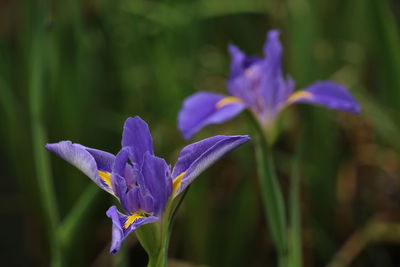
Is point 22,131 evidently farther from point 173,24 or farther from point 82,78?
point 173,24

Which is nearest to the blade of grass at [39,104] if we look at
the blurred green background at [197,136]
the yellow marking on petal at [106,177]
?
the blurred green background at [197,136]

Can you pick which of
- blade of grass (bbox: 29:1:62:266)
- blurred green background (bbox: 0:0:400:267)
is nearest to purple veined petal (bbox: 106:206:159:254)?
blade of grass (bbox: 29:1:62:266)

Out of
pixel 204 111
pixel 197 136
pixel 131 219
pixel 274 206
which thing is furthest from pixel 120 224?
pixel 197 136

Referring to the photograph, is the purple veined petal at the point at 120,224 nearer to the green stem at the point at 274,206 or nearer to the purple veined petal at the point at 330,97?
the green stem at the point at 274,206

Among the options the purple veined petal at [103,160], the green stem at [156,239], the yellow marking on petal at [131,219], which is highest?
the purple veined petal at [103,160]

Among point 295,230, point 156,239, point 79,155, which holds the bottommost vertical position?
point 295,230

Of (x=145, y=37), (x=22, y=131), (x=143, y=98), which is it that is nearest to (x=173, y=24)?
(x=145, y=37)

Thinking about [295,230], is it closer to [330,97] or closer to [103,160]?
[330,97]
